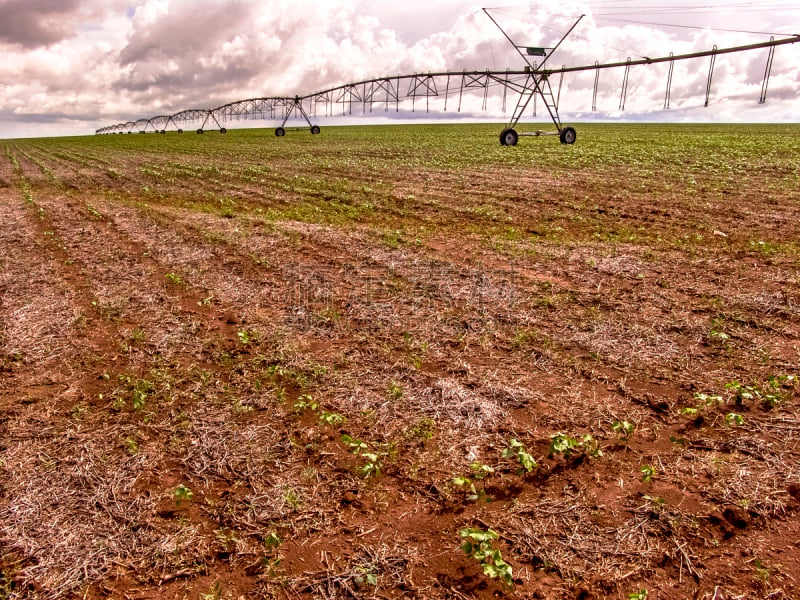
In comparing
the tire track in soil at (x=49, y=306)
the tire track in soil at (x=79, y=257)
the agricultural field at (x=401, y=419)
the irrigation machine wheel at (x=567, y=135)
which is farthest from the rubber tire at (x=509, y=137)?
the tire track in soil at (x=49, y=306)

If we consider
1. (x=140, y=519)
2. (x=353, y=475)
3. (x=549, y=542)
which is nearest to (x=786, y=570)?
(x=549, y=542)

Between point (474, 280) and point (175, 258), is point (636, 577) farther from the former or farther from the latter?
point (175, 258)

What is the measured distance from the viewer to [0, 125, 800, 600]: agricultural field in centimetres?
368

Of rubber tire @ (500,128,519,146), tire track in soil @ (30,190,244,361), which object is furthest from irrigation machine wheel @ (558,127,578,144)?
tire track in soil @ (30,190,244,361)

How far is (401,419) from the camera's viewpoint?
5.35 metres

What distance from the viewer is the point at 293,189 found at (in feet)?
72.1

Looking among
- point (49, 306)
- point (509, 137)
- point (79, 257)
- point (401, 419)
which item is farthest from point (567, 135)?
point (401, 419)

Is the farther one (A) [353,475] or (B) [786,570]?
(A) [353,475]

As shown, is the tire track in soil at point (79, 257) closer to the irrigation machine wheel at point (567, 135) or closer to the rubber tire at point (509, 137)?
the rubber tire at point (509, 137)

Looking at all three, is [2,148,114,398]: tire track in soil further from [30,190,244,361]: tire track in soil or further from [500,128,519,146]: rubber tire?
[500,128,519,146]: rubber tire

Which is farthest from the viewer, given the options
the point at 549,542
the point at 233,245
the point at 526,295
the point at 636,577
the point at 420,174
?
the point at 420,174

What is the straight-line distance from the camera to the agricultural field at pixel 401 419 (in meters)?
3.68

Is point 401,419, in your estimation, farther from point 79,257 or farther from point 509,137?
point 509,137

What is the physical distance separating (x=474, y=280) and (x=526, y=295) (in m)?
1.19
